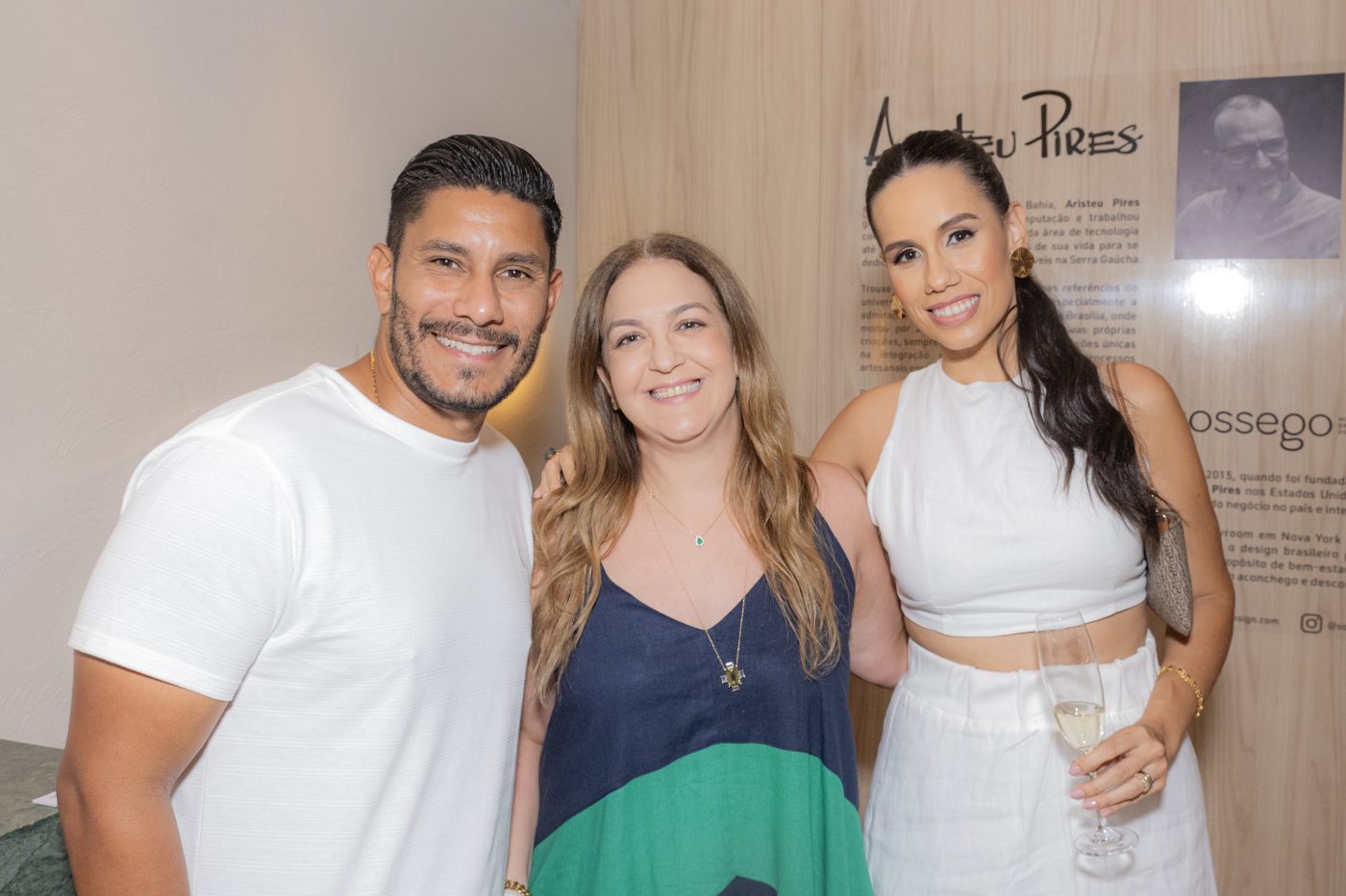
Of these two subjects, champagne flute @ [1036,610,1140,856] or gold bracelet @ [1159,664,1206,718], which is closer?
champagne flute @ [1036,610,1140,856]

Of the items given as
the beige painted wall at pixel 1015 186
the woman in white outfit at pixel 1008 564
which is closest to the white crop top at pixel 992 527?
the woman in white outfit at pixel 1008 564

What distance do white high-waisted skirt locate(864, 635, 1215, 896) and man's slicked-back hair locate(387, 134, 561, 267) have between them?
124 centimetres

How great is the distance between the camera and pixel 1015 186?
11.6 ft

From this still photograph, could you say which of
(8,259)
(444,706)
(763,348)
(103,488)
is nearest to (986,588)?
(763,348)

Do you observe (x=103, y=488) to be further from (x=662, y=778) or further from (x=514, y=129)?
(x=514, y=129)

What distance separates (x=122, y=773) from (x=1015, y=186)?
3242mm

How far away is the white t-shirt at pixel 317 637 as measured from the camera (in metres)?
1.29

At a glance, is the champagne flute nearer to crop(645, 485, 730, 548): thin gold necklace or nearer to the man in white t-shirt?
crop(645, 485, 730, 548): thin gold necklace

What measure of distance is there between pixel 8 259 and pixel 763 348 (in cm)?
143

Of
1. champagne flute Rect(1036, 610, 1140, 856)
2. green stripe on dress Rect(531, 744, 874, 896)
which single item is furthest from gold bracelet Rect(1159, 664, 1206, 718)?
green stripe on dress Rect(531, 744, 874, 896)

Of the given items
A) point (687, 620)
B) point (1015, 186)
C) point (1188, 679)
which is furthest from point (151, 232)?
point (1015, 186)

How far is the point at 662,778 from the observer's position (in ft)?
6.05

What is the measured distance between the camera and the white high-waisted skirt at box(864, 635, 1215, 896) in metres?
1.89

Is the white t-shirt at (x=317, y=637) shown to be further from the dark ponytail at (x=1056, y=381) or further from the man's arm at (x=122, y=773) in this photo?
the dark ponytail at (x=1056, y=381)
